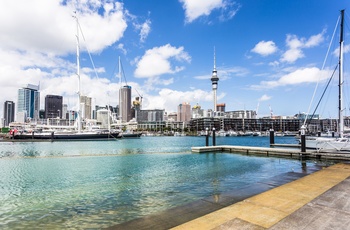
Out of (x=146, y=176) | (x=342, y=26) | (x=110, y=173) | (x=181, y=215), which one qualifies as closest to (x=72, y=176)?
(x=110, y=173)

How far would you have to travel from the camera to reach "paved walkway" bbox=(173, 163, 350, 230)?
227 inches

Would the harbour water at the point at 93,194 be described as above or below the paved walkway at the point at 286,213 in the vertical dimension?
below

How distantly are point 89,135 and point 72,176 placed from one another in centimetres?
7323

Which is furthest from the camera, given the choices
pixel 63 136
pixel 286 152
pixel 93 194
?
pixel 63 136

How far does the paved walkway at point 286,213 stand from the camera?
5.77 meters

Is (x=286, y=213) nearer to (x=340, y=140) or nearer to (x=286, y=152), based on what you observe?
(x=286, y=152)

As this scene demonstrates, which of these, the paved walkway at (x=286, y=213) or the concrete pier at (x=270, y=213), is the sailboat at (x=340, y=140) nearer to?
the concrete pier at (x=270, y=213)

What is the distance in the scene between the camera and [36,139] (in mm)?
85312

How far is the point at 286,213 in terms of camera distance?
6.82 meters

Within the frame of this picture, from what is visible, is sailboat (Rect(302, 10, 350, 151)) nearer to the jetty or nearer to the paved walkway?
the jetty

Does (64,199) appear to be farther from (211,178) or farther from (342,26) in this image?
(342,26)

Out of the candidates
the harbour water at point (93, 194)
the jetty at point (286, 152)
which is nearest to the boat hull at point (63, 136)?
the jetty at point (286, 152)

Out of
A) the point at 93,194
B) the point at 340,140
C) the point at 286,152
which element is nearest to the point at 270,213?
the point at 93,194

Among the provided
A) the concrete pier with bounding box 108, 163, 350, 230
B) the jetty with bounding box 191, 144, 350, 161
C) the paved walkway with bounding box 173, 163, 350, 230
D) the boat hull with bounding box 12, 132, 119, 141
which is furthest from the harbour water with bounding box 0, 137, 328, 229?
the boat hull with bounding box 12, 132, 119, 141
